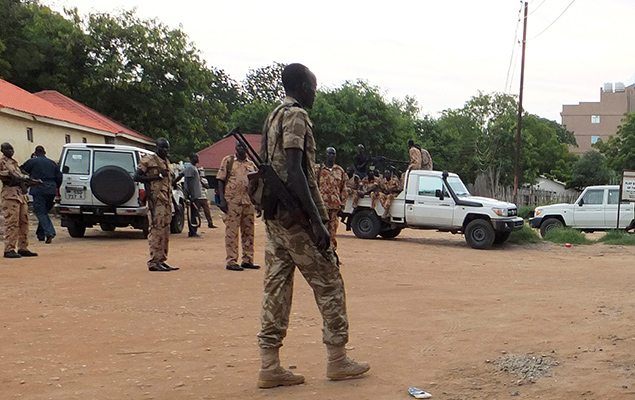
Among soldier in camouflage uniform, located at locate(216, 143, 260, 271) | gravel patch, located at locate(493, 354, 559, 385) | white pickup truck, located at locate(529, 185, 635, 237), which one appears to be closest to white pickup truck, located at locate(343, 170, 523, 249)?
white pickup truck, located at locate(529, 185, 635, 237)

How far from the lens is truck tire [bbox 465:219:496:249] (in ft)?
48.4

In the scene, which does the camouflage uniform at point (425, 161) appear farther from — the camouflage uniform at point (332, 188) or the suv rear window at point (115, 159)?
the suv rear window at point (115, 159)

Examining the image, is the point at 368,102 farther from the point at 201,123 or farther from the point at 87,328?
the point at 87,328

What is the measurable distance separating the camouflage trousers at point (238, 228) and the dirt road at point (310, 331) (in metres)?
0.37

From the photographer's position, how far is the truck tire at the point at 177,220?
1613cm

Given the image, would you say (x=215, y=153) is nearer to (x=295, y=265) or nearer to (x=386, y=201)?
(x=386, y=201)

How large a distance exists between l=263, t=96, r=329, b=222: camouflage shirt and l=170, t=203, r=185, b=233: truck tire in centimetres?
1203

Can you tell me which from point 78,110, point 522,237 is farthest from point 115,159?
point 78,110

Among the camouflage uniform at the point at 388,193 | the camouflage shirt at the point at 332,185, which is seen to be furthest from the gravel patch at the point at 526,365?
the camouflage uniform at the point at 388,193

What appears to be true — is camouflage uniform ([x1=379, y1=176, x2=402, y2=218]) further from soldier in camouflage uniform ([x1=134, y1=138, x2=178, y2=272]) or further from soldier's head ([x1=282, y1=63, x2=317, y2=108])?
soldier's head ([x1=282, y1=63, x2=317, y2=108])

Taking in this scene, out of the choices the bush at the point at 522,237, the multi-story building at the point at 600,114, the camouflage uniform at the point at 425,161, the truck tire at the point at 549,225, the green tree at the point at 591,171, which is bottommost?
the bush at the point at 522,237

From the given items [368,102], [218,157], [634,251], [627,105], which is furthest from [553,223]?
[627,105]

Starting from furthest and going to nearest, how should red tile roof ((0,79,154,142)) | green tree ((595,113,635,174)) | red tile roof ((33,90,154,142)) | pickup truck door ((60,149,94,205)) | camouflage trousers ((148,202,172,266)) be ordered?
green tree ((595,113,635,174)) → red tile roof ((33,90,154,142)) → red tile roof ((0,79,154,142)) → pickup truck door ((60,149,94,205)) → camouflage trousers ((148,202,172,266))

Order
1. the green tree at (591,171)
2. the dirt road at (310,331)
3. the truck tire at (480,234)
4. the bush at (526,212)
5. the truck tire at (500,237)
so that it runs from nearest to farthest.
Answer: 1. the dirt road at (310,331)
2. the truck tire at (480,234)
3. the truck tire at (500,237)
4. the bush at (526,212)
5. the green tree at (591,171)
